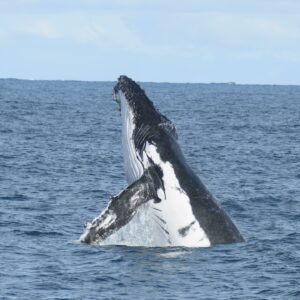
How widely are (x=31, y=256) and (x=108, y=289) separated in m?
3.73

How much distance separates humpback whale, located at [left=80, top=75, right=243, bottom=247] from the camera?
78.1 feet

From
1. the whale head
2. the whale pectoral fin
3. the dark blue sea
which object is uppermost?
the whale head

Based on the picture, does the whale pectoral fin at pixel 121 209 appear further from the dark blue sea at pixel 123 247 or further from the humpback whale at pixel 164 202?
the dark blue sea at pixel 123 247

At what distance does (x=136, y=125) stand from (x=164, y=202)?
2.52m

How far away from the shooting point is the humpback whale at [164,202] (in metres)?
23.8

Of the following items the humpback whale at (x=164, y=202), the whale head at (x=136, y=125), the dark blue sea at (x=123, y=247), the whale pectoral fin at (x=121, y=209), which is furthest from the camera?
the whale head at (x=136, y=125)

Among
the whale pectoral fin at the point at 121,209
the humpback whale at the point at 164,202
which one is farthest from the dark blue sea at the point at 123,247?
the whale pectoral fin at the point at 121,209

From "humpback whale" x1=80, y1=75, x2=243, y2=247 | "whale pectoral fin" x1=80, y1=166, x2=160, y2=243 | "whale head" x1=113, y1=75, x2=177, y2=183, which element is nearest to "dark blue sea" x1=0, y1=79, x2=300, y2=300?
"humpback whale" x1=80, y1=75, x2=243, y2=247

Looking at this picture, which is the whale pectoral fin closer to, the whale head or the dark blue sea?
the dark blue sea

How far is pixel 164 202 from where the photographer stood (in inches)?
959

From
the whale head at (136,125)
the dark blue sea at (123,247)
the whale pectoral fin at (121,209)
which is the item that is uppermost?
the whale head at (136,125)

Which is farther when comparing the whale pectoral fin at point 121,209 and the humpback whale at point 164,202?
the humpback whale at point 164,202

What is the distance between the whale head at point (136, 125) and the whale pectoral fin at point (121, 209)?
0.82 metres

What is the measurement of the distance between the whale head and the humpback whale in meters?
0.03
